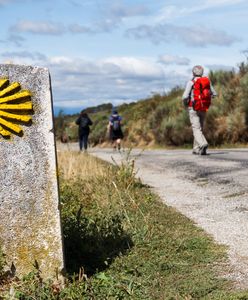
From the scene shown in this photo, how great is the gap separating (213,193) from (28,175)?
15.7 ft

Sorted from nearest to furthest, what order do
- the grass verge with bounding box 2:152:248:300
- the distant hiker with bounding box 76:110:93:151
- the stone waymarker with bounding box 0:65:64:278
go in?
the grass verge with bounding box 2:152:248:300 < the stone waymarker with bounding box 0:65:64:278 < the distant hiker with bounding box 76:110:93:151

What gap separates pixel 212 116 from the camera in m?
21.3

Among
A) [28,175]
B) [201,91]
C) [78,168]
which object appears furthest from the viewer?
[201,91]

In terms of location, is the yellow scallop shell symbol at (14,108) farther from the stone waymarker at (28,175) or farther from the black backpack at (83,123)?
the black backpack at (83,123)

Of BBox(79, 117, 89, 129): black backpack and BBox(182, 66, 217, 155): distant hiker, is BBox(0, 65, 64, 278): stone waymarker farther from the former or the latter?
BBox(79, 117, 89, 129): black backpack

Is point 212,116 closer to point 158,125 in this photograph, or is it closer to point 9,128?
point 158,125

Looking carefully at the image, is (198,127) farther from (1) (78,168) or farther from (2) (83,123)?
(2) (83,123)

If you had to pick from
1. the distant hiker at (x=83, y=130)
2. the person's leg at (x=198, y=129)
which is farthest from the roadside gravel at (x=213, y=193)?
the distant hiker at (x=83, y=130)

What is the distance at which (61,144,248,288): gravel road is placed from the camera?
19.4 feet

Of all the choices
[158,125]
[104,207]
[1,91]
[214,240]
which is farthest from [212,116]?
[1,91]

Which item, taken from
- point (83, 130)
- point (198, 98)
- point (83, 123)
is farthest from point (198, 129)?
point (83, 123)

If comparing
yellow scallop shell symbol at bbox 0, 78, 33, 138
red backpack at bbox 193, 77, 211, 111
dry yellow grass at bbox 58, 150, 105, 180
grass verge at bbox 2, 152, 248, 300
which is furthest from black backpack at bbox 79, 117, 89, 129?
yellow scallop shell symbol at bbox 0, 78, 33, 138

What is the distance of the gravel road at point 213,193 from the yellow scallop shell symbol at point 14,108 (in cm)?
189

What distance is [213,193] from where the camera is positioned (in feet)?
29.3
